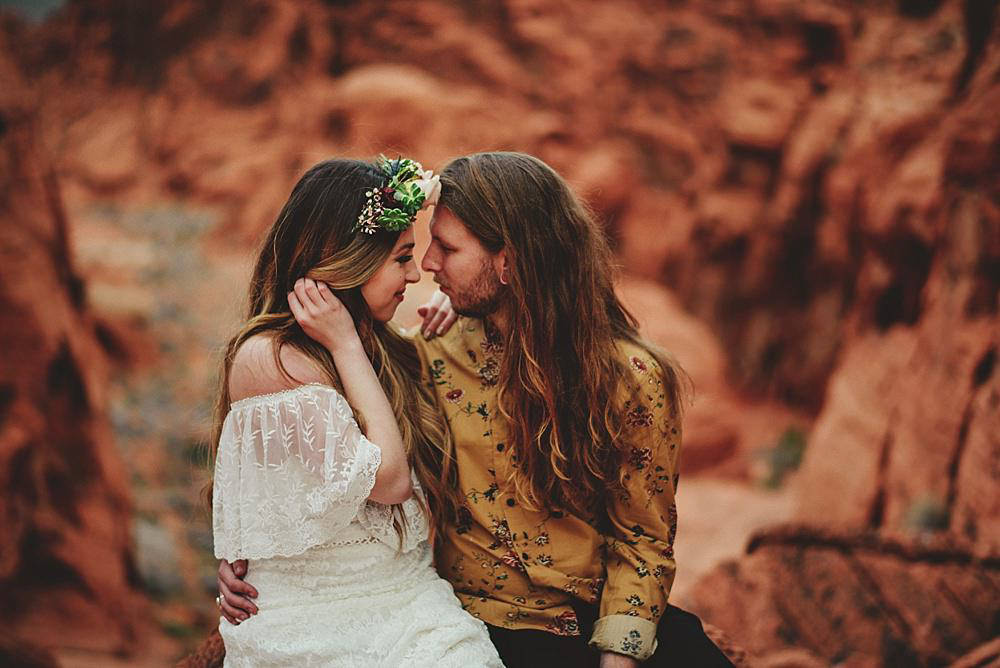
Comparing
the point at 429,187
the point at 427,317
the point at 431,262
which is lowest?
the point at 427,317

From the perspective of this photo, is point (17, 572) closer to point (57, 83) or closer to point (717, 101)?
point (57, 83)

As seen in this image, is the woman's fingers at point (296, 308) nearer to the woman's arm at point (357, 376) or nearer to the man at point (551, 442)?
the woman's arm at point (357, 376)

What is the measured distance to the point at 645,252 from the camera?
12.5 meters

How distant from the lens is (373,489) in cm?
218

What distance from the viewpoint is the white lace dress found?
6.94 feet

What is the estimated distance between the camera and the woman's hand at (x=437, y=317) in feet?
9.04

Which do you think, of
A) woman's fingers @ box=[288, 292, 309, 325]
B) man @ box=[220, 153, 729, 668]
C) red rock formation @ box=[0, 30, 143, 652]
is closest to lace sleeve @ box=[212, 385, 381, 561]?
woman's fingers @ box=[288, 292, 309, 325]

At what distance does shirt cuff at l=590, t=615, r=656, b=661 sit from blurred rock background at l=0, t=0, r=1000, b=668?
4.35ft

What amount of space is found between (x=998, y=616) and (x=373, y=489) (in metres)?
2.89

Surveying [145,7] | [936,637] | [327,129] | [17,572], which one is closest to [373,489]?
[936,637]

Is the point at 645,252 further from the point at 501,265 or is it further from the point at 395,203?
the point at 395,203

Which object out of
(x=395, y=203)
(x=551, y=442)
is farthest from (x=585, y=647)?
(x=395, y=203)

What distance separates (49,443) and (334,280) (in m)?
4.36

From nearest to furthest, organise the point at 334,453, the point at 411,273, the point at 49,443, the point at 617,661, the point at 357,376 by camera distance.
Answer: the point at 334,453 < the point at 357,376 < the point at 617,661 < the point at 411,273 < the point at 49,443
